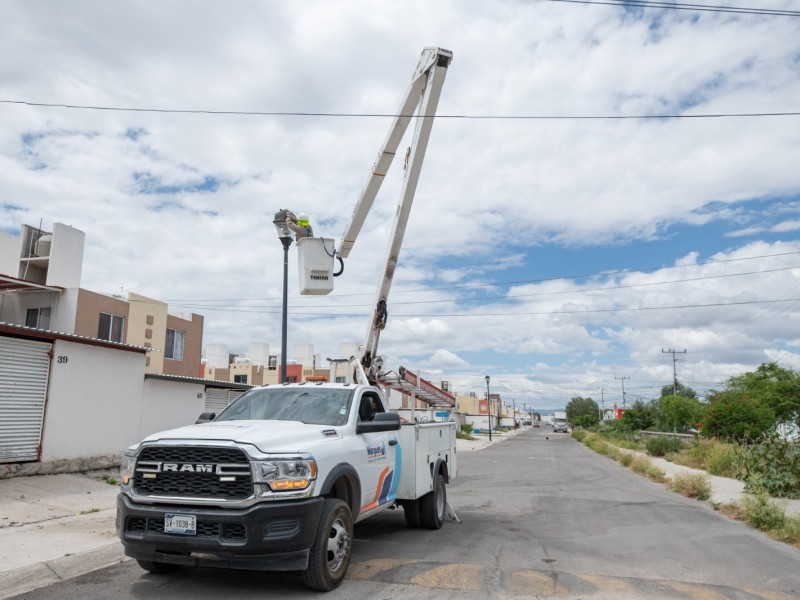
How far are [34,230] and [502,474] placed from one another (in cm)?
2074

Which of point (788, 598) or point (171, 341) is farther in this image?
point (171, 341)

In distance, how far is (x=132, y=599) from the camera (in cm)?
562

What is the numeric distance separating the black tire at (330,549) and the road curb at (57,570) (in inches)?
101

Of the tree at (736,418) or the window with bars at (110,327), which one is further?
the window with bars at (110,327)

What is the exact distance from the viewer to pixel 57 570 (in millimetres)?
6398

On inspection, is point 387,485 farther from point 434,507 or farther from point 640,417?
point 640,417

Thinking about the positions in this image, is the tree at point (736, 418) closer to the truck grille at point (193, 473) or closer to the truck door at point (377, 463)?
the truck door at point (377, 463)

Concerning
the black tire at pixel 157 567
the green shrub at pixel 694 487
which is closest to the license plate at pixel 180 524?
the black tire at pixel 157 567

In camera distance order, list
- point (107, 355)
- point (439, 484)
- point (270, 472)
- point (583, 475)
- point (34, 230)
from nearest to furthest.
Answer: point (270, 472) → point (439, 484) → point (107, 355) → point (583, 475) → point (34, 230)

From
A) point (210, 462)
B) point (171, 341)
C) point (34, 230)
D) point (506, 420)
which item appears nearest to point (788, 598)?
point (210, 462)

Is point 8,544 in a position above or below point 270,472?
below

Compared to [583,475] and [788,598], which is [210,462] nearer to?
[788,598]

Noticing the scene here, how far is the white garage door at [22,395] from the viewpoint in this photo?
1159 cm

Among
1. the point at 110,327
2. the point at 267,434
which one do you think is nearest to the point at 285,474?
the point at 267,434
